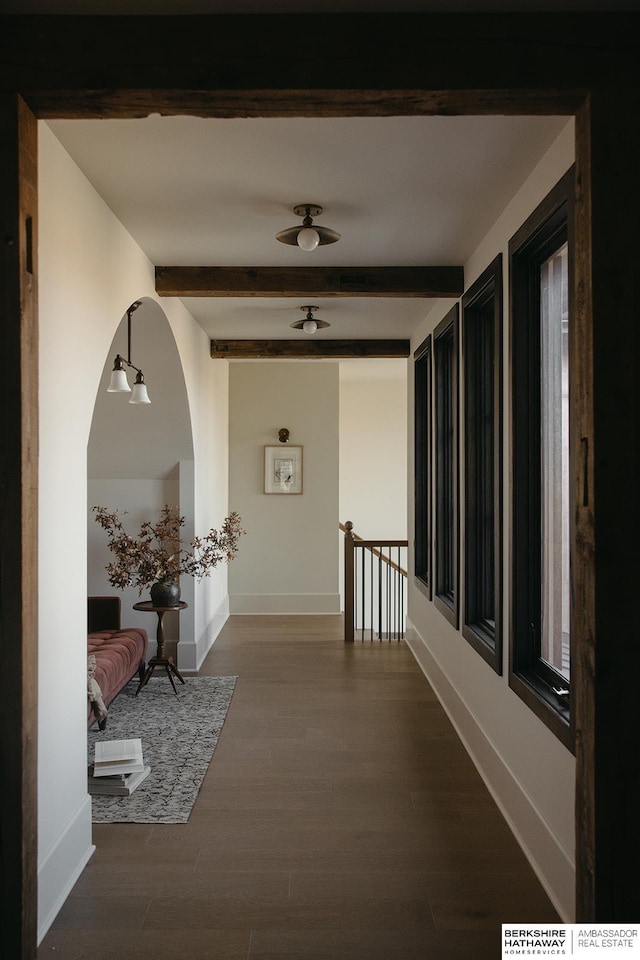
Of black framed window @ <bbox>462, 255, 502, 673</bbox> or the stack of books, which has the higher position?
black framed window @ <bbox>462, 255, 502, 673</bbox>

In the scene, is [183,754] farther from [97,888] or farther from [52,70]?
[52,70]

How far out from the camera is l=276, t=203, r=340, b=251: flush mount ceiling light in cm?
345

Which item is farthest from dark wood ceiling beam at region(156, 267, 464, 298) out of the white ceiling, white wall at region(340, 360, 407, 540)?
white wall at region(340, 360, 407, 540)

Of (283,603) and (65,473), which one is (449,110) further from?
(283,603)

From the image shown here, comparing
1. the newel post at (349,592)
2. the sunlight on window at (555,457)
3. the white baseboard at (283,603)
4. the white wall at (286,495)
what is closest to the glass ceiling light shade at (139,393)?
the sunlight on window at (555,457)

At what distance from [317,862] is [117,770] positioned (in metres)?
1.23

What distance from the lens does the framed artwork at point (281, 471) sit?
8.59 m

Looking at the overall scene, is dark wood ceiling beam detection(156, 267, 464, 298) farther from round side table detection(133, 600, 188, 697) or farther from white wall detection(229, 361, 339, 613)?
white wall detection(229, 361, 339, 613)

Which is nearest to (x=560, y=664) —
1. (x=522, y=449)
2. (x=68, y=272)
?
(x=522, y=449)

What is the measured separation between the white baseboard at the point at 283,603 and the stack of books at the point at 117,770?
4.59 m

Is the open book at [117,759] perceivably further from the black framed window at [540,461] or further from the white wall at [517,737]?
the black framed window at [540,461]

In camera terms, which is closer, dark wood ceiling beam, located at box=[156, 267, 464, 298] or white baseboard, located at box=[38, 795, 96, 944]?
white baseboard, located at box=[38, 795, 96, 944]

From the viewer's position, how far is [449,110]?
203 cm

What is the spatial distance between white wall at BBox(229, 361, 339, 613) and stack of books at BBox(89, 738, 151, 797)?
15.2 ft
